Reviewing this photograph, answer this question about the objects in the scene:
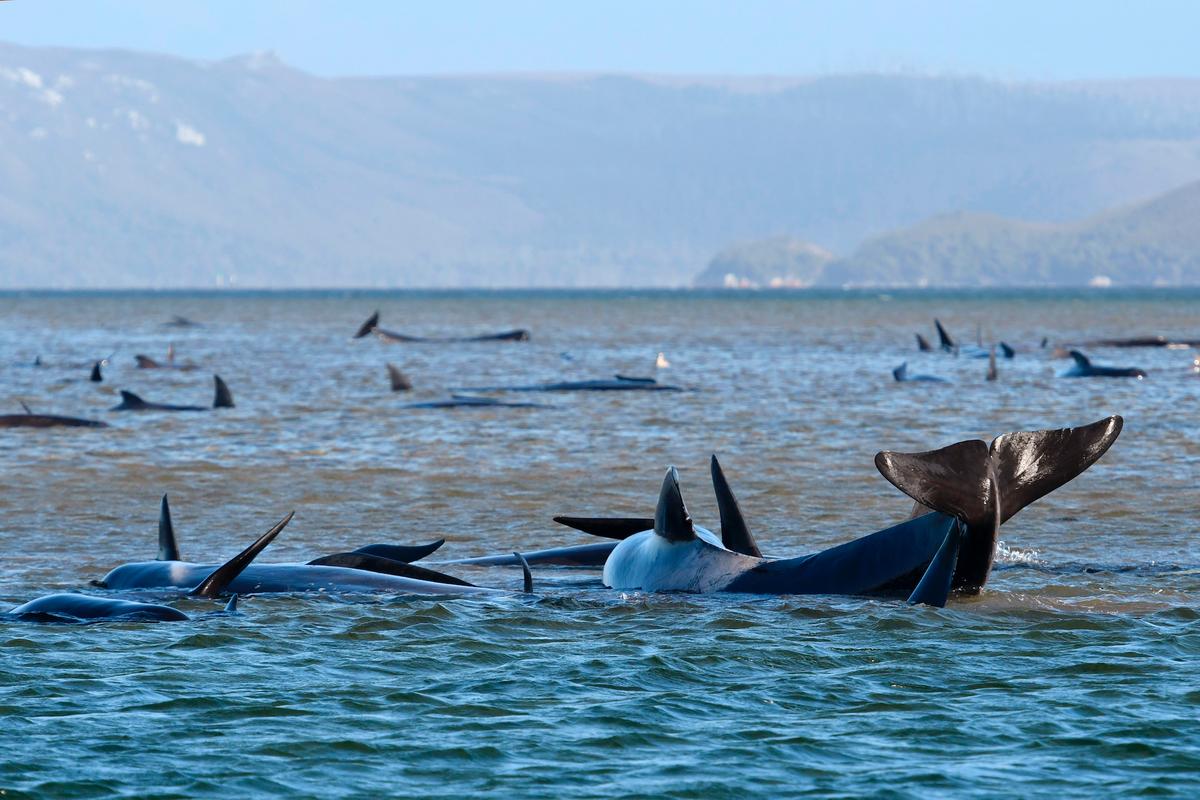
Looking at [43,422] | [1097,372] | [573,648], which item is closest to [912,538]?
[573,648]

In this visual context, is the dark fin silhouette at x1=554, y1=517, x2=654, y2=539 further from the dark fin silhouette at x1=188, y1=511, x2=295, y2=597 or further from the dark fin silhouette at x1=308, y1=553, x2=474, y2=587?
the dark fin silhouette at x1=188, y1=511, x2=295, y2=597

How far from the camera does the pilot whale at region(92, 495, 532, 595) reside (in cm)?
1316

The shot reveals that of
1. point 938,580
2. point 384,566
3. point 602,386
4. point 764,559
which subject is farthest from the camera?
point 602,386

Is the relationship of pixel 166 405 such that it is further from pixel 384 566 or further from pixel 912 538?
pixel 912 538

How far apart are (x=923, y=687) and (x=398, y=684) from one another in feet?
9.70

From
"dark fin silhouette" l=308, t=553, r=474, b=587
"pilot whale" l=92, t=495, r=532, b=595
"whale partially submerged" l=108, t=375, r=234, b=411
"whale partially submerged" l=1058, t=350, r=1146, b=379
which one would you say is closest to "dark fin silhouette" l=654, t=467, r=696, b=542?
"pilot whale" l=92, t=495, r=532, b=595

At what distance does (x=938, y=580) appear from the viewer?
12.2 metres

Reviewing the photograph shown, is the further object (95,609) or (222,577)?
(222,577)

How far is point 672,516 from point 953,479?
7.99 ft

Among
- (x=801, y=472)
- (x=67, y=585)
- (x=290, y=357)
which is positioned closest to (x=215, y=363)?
(x=290, y=357)

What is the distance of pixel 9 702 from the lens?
9984 millimetres

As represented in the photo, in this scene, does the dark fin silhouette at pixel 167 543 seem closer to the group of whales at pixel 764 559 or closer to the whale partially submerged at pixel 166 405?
the group of whales at pixel 764 559

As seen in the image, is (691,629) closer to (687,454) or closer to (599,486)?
(599,486)

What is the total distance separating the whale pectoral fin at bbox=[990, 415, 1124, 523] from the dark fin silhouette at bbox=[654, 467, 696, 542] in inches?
85.3
